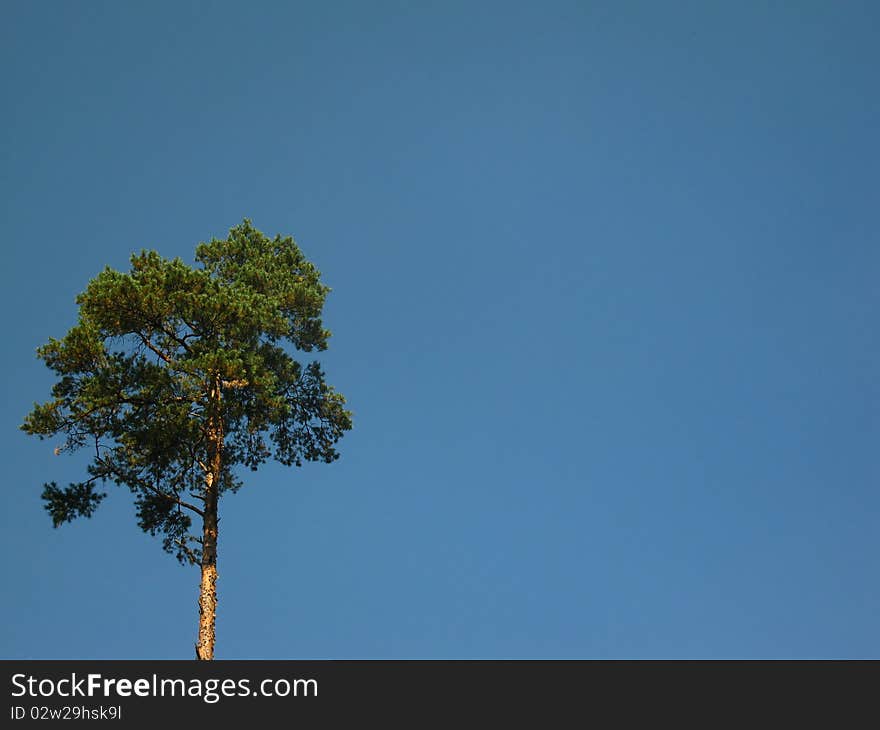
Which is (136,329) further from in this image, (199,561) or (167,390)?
(199,561)

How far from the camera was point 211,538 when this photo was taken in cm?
2211

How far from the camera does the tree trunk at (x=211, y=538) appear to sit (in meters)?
20.7

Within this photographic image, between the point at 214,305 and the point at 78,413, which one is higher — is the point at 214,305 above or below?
above

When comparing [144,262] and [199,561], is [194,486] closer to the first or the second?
[199,561]

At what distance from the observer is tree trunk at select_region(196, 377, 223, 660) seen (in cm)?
2070

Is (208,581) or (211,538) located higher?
(211,538)

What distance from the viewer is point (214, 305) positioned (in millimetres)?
22016

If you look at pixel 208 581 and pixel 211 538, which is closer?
pixel 208 581
